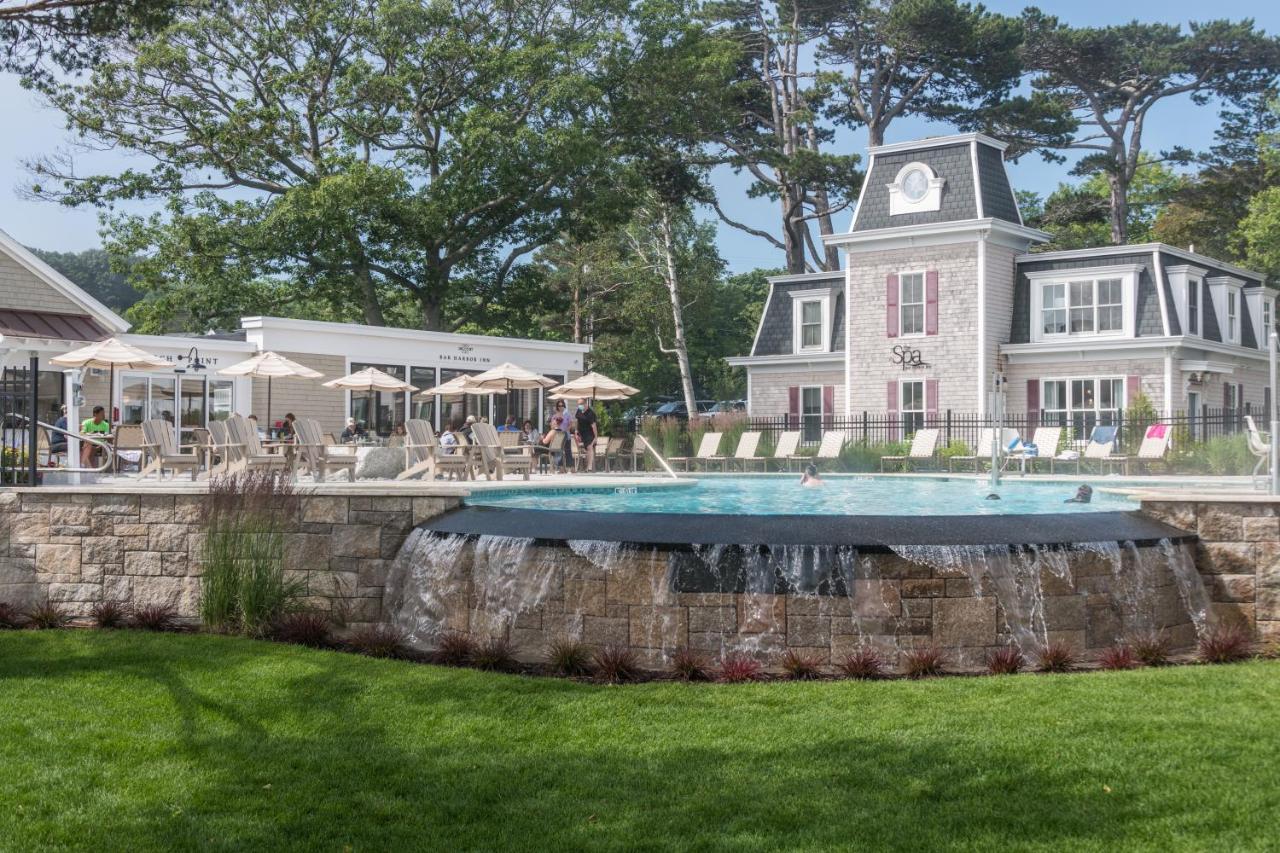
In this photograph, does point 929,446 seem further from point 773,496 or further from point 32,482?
point 32,482

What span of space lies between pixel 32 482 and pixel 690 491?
8165mm

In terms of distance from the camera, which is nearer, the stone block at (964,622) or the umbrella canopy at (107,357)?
the stone block at (964,622)

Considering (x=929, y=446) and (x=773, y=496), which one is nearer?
(x=773, y=496)

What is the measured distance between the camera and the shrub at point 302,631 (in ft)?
28.3

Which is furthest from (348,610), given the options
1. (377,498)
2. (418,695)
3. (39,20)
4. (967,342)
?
(967,342)

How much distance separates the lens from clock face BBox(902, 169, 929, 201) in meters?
30.1

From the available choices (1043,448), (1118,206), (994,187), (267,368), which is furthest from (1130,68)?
(267,368)

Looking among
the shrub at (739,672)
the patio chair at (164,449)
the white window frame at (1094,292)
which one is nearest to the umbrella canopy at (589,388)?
the patio chair at (164,449)

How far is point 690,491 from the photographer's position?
16.3 m

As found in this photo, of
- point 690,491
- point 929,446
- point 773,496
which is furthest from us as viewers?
point 929,446

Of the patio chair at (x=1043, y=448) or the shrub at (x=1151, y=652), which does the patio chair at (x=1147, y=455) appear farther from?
the shrub at (x=1151, y=652)

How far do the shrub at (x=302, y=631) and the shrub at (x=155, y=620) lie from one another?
3.16 feet

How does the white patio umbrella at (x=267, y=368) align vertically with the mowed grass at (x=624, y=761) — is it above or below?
above

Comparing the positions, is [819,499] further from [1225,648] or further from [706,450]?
[706,450]
